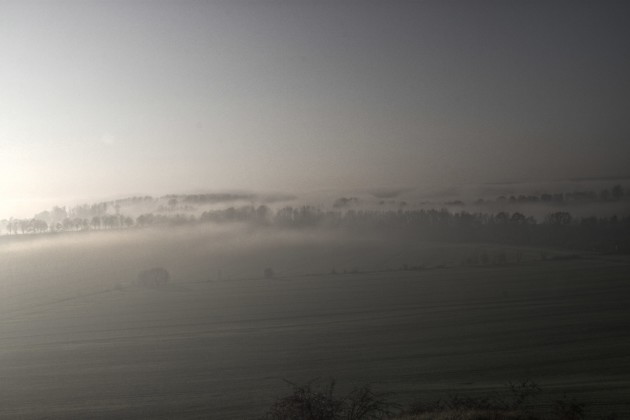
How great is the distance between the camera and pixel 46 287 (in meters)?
58.2

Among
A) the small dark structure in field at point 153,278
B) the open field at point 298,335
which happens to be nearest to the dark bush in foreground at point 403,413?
the open field at point 298,335

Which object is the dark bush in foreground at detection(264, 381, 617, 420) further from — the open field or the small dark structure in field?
the small dark structure in field

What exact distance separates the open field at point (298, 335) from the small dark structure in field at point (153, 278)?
1604mm

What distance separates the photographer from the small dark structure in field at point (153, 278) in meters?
64.4

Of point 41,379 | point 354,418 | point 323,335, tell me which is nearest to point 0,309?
point 41,379

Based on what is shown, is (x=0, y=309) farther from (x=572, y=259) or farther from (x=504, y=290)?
(x=572, y=259)

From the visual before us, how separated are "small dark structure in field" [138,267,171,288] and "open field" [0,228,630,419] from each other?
160cm

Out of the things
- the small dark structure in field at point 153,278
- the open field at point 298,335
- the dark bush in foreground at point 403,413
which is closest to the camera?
the dark bush in foreground at point 403,413

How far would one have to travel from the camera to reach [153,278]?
212 ft

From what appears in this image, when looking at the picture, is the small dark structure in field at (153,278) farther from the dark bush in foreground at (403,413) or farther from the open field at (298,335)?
the dark bush in foreground at (403,413)

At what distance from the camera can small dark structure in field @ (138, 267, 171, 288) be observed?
211 ft

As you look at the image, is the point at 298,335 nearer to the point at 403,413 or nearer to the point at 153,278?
the point at 403,413

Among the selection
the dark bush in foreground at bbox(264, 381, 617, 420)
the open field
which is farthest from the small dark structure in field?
the dark bush in foreground at bbox(264, 381, 617, 420)

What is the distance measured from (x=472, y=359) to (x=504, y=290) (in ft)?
70.6
